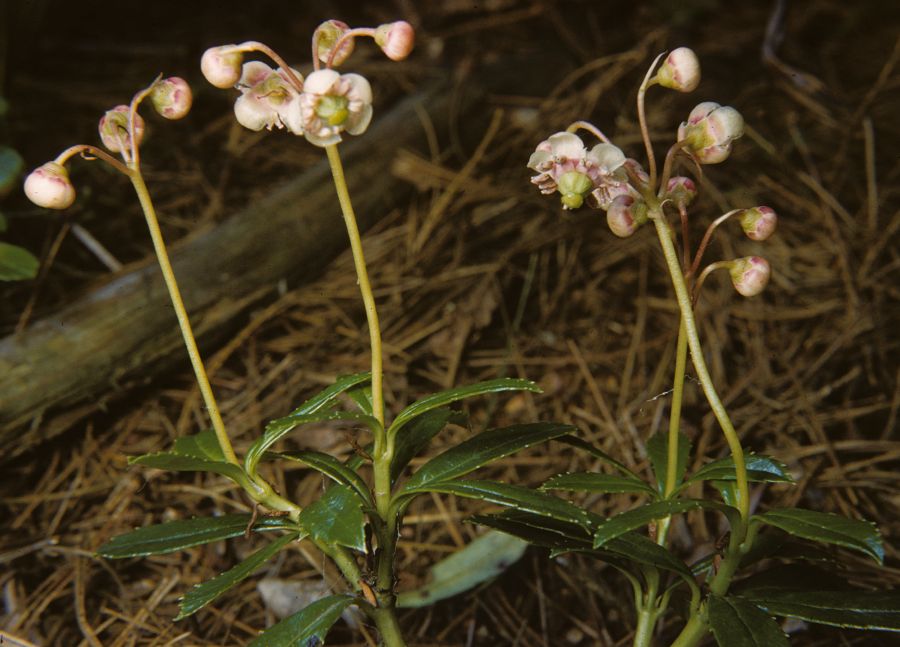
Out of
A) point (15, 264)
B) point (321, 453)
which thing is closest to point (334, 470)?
point (321, 453)

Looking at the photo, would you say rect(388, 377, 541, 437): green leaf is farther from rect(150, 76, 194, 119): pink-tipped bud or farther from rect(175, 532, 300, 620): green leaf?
rect(150, 76, 194, 119): pink-tipped bud

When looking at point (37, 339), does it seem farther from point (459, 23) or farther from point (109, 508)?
point (459, 23)

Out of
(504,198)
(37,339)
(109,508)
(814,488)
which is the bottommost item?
(814,488)

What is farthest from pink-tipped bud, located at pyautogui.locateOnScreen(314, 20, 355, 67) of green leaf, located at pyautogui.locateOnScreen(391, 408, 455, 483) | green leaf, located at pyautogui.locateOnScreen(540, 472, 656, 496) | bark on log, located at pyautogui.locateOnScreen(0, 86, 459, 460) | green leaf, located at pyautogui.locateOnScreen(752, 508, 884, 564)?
bark on log, located at pyautogui.locateOnScreen(0, 86, 459, 460)

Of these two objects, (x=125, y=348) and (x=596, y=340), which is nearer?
(x=125, y=348)

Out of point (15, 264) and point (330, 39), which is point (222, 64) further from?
point (15, 264)

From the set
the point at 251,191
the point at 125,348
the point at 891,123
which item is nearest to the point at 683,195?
the point at 125,348
